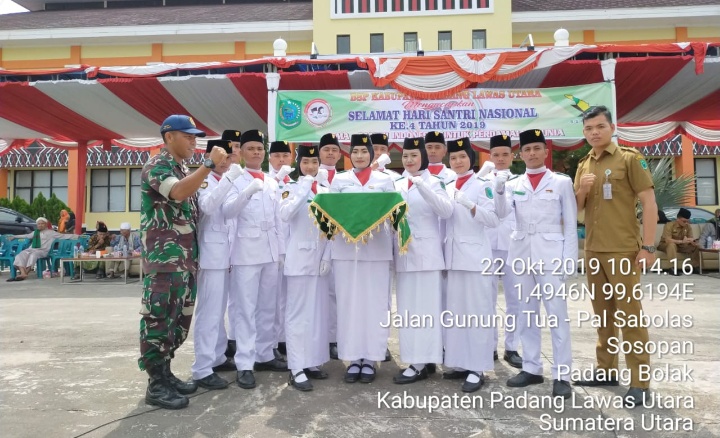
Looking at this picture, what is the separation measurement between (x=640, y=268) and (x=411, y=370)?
1.65m

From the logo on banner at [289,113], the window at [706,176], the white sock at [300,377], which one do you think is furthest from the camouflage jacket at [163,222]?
the window at [706,176]

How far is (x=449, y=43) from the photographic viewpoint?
1995 cm

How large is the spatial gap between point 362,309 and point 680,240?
9.21 meters

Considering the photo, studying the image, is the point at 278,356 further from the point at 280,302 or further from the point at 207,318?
the point at 207,318

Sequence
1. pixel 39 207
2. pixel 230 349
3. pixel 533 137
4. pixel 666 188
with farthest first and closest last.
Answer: pixel 39 207 < pixel 666 188 < pixel 230 349 < pixel 533 137

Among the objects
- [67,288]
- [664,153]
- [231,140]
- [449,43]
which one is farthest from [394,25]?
[231,140]

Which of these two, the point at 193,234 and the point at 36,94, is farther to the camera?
the point at 36,94

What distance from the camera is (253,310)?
3684mm

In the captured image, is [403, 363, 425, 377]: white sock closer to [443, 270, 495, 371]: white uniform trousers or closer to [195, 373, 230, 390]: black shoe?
[443, 270, 495, 371]: white uniform trousers

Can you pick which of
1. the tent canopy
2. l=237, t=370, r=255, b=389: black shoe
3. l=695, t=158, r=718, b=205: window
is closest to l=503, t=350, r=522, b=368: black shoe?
l=237, t=370, r=255, b=389: black shoe

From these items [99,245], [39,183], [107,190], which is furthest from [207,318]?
[39,183]

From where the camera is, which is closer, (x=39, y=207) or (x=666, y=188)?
(x=666, y=188)

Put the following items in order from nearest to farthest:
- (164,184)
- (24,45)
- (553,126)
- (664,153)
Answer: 1. (164,184)
2. (553,126)
3. (664,153)
4. (24,45)

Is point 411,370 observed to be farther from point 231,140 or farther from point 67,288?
point 67,288
